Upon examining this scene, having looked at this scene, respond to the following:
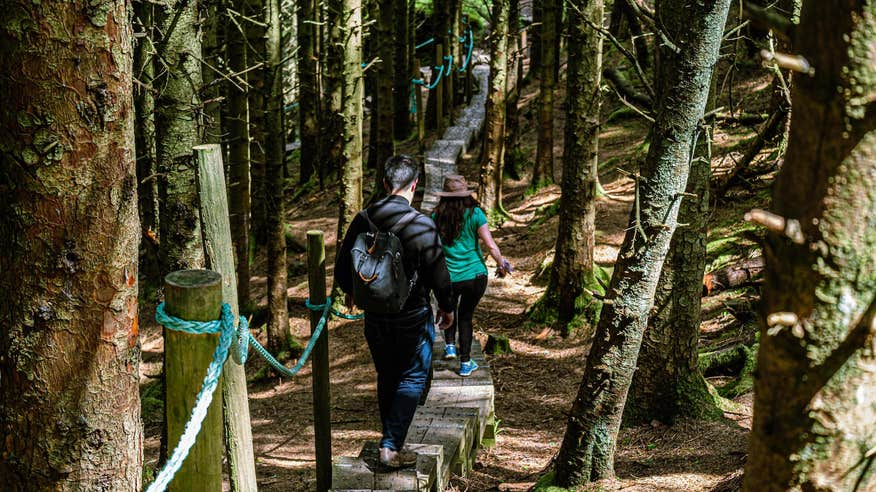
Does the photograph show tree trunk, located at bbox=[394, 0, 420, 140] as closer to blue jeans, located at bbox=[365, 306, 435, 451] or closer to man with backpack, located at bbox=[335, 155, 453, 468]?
man with backpack, located at bbox=[335, 155, 453, 468]

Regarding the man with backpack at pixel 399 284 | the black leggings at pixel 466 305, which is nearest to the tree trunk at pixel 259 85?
the black leggings at pixel 466 305

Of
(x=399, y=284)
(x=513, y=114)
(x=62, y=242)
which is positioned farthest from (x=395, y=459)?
(x=513, y=114)

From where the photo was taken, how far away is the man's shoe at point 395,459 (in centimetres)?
503

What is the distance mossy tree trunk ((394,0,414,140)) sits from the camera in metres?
18.8

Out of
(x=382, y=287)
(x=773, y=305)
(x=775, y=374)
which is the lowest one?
(x=382, y=287)

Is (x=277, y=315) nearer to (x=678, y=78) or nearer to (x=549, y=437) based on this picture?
(x=549, y=437)

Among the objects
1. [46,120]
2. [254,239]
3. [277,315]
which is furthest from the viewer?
[254,239]

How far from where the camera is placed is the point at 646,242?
176 inches

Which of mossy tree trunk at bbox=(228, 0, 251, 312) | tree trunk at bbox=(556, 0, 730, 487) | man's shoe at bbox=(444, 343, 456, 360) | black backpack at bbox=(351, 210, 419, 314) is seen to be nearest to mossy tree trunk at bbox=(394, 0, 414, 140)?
mossy tree trunk at bbox=(228, 0, 251, 312)

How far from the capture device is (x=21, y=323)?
2816 mm

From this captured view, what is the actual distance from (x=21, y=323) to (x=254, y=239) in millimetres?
14693

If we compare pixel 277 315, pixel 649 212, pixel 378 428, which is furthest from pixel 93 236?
pixel 277 315

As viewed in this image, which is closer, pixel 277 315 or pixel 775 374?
pixel 775 374

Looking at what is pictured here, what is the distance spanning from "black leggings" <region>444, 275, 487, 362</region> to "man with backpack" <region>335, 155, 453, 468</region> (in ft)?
5.44
